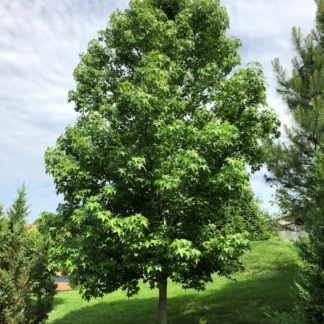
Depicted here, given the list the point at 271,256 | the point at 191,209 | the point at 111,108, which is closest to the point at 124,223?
the point at 191,209

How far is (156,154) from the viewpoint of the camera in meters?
11.2

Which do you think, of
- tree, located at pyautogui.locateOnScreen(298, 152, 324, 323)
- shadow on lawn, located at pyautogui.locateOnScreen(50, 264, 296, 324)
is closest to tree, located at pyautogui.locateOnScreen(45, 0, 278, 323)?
tree, located at pyautogui.locateOnScreen(298, 152, 324, 323)

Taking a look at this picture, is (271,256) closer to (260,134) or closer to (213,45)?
(260,134)

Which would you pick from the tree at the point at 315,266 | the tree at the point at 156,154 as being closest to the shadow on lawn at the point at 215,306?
the tree at the point at 156,154

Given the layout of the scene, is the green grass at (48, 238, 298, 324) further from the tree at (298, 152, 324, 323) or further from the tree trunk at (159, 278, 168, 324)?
the tree at (298, 152, 324, 323)

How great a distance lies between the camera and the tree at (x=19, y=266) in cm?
1320

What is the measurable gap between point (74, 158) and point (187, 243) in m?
4.63

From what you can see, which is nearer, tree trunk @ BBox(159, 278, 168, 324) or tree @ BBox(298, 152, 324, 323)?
tree @ BBox(298, 152, 324, 323)

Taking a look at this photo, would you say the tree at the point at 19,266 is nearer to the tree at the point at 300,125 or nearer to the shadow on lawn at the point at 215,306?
the shadow on lawn at the point at 215,306

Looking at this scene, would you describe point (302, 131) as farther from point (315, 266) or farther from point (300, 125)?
point (315, 266)

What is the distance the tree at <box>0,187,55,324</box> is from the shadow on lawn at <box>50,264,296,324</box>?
4369 millimetres

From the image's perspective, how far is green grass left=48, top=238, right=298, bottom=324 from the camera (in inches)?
610

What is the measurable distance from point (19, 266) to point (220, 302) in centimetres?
867

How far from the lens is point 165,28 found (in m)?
13.4
